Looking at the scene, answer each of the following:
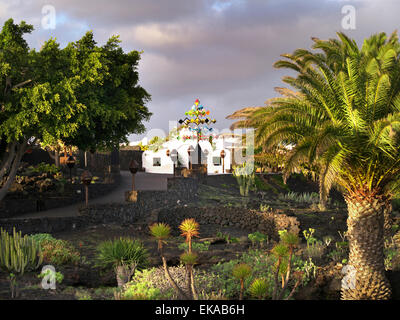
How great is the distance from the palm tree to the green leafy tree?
8.76m

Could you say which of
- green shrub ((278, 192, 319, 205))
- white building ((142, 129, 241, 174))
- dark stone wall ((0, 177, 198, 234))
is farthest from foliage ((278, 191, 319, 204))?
dark stone wall ((0, 177, 198, 234))

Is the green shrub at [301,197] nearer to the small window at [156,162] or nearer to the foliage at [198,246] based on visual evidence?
the foliage at [198,246]

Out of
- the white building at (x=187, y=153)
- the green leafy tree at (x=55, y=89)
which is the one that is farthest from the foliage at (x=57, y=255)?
the white building at (x=187, y=153)

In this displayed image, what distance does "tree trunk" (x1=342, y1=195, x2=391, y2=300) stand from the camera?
9914mm

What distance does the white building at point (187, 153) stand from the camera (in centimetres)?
3694

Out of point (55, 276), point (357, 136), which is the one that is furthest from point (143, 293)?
point (357, 136)

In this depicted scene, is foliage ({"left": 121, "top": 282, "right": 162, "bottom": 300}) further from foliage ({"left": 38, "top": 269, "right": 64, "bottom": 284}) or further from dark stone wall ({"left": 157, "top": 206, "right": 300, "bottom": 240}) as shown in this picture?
dark stone wall ({"left": 157, "top": 206, "right": 300, "bottom": 240})

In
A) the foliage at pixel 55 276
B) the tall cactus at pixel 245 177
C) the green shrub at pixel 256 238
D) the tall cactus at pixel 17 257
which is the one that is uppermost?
the tall cactus at pixel 245 177

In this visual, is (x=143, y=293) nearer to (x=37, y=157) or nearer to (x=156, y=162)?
(x=37, y=157)

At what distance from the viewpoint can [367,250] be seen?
32.7ft

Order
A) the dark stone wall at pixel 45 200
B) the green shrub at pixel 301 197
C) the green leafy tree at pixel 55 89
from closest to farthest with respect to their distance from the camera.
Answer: the green leafy tree at pixel 55 89
the dark stone wall at pixel 45 200
the green shrub at pixel 301 197

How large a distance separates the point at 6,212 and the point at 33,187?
3656 millimetres

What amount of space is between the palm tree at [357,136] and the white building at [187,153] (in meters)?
24.1

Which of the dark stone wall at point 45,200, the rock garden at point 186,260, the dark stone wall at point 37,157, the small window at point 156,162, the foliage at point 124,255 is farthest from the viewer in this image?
the small window at point 156,162
